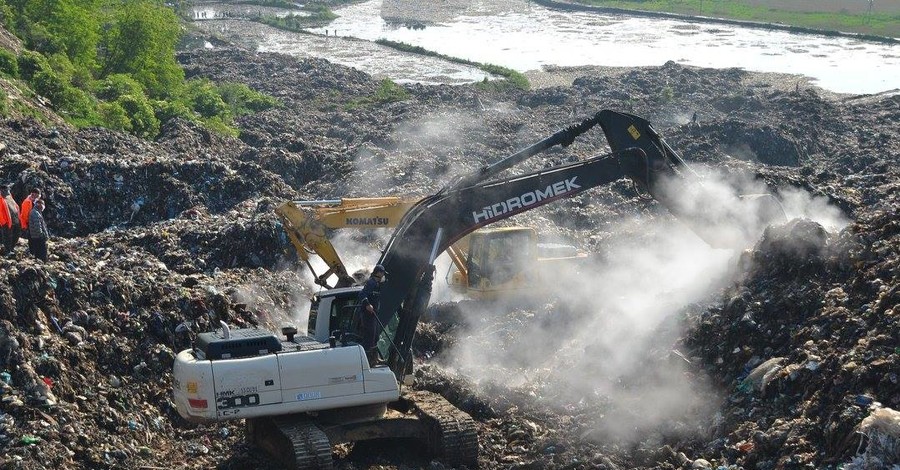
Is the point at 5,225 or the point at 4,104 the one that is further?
the point at 4,104

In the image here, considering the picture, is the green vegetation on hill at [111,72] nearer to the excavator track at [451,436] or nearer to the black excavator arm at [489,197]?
the black excavator arm at [489,197]

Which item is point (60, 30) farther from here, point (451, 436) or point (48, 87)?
point (451, 436)

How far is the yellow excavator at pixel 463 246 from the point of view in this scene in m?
16.1

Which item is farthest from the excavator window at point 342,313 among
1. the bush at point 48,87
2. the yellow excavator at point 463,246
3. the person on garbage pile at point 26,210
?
the bush at point 48,87

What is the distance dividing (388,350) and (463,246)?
584 centimetres

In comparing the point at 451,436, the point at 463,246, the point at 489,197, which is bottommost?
the point at 451,436

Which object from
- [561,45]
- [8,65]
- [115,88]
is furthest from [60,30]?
[561,45]

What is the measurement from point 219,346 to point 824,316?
22.2 ft

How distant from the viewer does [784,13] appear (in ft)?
270

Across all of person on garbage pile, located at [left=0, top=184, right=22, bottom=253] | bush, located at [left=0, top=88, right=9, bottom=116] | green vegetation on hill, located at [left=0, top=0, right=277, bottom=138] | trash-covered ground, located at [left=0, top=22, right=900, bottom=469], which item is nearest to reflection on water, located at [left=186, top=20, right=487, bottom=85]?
green vegetation on hill, located at [left=0, top=0, right=277, bottom=138]

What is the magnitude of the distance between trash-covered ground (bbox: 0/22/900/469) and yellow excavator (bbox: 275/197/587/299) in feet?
1.17

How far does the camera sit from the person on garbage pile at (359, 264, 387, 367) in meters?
12.6

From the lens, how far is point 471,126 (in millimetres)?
35188

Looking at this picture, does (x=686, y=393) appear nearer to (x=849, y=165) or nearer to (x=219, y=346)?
(x=219, y=346)
